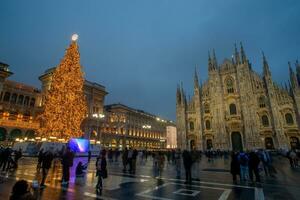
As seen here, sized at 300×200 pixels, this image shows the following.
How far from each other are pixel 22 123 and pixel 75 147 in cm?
2471

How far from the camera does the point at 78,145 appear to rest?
80.4 feet

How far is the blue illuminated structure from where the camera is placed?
22973mm

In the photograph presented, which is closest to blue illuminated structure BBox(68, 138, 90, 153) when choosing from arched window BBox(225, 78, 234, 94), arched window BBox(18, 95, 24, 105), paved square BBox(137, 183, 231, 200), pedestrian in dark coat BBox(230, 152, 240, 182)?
paved square BBox(137, 183, 231, 200)

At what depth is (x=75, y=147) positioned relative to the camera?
2380 centimetres

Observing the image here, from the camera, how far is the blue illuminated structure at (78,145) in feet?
75.4

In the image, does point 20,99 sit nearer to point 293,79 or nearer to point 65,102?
point 65,102

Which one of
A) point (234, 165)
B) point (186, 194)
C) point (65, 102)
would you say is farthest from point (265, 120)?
point (186, 194)

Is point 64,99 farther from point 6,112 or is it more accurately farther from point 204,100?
point 204,100

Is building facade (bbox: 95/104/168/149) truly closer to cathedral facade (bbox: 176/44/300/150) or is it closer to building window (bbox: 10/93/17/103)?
building window (bbox: 10/93/17/103)

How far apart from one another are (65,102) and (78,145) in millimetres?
6216

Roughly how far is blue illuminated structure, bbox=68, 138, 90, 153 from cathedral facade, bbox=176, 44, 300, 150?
2664cm

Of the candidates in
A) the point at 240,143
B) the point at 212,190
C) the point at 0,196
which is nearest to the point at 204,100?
the point at 240,143

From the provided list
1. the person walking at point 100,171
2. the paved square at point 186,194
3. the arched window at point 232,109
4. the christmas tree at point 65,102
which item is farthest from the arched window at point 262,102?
the person walking at point 100,171

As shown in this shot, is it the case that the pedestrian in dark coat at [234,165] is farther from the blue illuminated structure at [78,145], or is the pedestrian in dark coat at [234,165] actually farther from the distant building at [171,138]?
the distant building at [171,138]
